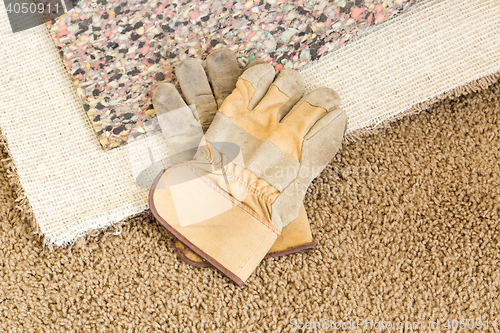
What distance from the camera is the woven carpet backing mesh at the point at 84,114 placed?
0.85 meters

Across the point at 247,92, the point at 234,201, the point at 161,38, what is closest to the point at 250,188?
the point at 234,201

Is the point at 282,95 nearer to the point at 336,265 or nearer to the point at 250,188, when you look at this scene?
the point at 250,188

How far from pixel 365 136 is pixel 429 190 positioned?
0.19m

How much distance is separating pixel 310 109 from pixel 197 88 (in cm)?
26

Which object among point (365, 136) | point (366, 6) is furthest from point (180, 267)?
Answer: point (366, 6)

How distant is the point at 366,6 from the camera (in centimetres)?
90

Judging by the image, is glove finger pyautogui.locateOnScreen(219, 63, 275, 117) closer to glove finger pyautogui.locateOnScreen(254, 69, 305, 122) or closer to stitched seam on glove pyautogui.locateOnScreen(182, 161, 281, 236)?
glove finger pyautogui.locateOnScreen(254, 69, 305, 122)

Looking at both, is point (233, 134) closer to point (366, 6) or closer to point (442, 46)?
point (366, 6)

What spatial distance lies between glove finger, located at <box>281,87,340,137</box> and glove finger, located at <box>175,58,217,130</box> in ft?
0.56

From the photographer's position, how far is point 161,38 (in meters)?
0.85

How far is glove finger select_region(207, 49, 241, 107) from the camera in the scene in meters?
0.87

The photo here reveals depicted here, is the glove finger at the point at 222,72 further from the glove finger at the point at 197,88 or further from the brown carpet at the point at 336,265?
the brown carpet at the point at 336,265

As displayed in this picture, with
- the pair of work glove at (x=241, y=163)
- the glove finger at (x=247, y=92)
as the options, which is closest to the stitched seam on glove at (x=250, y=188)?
the pair of work glove at (x=241, y=163)

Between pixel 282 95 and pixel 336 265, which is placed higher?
pixel 282 95
